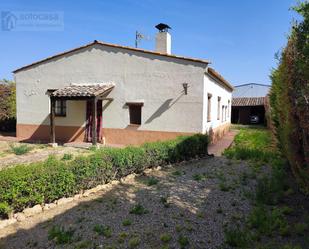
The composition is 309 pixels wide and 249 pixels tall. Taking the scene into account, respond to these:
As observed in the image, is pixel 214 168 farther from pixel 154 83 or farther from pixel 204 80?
pixel 154 83

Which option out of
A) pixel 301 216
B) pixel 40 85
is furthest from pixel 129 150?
pixel 40 85

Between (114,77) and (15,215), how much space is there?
10076 millimetres

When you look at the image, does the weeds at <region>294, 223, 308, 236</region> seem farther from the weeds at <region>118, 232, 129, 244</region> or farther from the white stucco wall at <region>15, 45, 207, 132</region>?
the white stucco wall at <region>15, 45, 207, 132</region>

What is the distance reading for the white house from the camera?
12773mm

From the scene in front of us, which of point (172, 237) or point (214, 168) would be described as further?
point (214, 168)

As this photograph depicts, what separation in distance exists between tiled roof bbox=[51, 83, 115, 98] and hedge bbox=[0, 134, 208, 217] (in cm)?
546

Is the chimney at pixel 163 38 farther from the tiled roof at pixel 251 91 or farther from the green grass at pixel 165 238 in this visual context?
the tiled roof at pixel 251 91

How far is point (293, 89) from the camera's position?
467 centimetres

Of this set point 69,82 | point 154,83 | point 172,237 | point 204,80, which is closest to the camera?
point 172,237

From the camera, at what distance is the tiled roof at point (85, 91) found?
42.6 feet

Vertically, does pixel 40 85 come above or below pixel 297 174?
above

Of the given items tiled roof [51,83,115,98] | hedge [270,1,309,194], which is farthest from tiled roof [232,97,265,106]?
hedge [270,1,309,194]

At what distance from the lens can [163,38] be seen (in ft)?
50.0

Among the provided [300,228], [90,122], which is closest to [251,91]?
[90,122]
